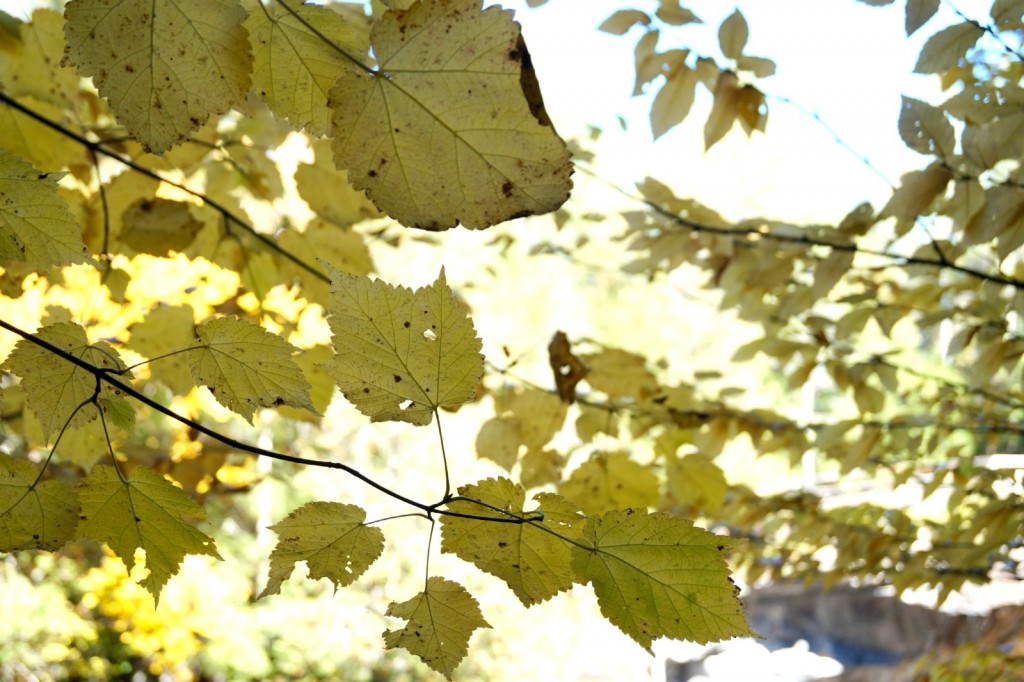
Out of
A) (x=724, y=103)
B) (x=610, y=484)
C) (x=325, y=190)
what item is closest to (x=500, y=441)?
(x=610, y=484)

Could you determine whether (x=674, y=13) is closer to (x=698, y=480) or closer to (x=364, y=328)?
(x=698, y=480)

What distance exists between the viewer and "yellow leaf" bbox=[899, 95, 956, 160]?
781mm

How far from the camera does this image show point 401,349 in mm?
360

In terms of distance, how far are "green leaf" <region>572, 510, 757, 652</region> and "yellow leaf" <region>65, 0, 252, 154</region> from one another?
256 mm

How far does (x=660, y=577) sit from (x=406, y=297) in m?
0.16

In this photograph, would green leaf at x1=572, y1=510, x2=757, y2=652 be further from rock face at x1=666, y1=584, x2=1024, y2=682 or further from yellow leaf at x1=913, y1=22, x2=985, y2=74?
rock face at x1=666, y1=584, x2=1024, y2=682

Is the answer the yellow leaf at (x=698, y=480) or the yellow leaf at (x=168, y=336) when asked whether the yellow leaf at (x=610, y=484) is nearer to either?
the yellow leaf at (x=698, y=480)

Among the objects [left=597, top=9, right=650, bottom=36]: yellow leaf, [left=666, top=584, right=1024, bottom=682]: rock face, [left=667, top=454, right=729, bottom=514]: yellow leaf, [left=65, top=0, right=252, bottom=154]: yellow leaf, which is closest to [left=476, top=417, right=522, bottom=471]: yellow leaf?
[left=667, top=454, right=729, bottom=514]: yellow leaf

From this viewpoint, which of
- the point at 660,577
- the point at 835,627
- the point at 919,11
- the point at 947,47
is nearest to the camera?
the point at 660,577

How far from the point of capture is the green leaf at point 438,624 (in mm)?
367

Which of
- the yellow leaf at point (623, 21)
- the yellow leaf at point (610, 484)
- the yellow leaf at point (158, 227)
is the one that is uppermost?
the yellow leaf at point (623, 21)

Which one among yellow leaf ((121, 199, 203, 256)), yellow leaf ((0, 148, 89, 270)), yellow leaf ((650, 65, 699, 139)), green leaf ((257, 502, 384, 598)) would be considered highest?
yellow leaf ((650, 65, 699, 139))

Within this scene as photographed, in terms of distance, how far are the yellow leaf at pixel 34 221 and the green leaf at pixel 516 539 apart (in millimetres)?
220

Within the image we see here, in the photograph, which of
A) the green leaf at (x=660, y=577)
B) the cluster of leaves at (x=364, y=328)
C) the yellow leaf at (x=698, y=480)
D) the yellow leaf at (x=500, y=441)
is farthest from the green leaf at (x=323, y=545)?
the yellow leaf at (x=698, y=480)
